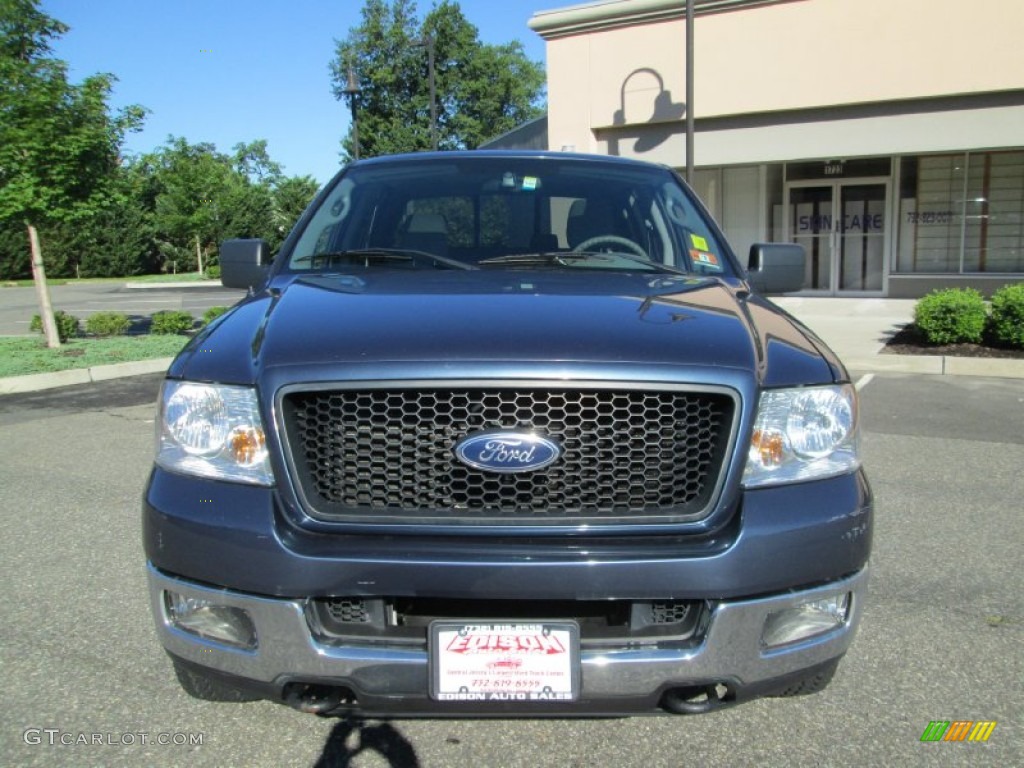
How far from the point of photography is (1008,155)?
17.7 metres

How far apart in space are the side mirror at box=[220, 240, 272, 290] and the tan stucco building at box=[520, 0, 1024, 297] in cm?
1485

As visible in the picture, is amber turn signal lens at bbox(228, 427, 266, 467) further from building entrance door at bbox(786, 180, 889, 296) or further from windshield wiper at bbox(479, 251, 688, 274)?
building entrance door at bbox(786, 180, 889, 296)

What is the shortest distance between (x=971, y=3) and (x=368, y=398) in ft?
53.7

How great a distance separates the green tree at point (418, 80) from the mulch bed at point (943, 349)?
45.5 meters

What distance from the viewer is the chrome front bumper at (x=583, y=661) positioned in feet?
6.77

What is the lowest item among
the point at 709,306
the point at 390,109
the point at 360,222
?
the point at 709,306

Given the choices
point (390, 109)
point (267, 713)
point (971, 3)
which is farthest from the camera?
point (390, 109)

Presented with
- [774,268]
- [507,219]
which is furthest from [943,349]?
[507,219]

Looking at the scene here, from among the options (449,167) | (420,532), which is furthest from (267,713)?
(449,167)

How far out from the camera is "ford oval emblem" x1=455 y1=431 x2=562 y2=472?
2.15m

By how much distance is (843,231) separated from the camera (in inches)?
752

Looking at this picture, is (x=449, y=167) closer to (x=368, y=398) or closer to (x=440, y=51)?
(x=368, y=398)

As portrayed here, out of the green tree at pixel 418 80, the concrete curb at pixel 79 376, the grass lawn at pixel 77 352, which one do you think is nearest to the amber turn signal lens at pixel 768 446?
the concrete curb at pixel 79 376

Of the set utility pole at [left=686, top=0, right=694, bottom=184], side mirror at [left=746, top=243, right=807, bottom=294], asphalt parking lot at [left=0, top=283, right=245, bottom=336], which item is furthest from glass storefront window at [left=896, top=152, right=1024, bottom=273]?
side mirror at [left=746, top=243, right=807, bottom=294]
